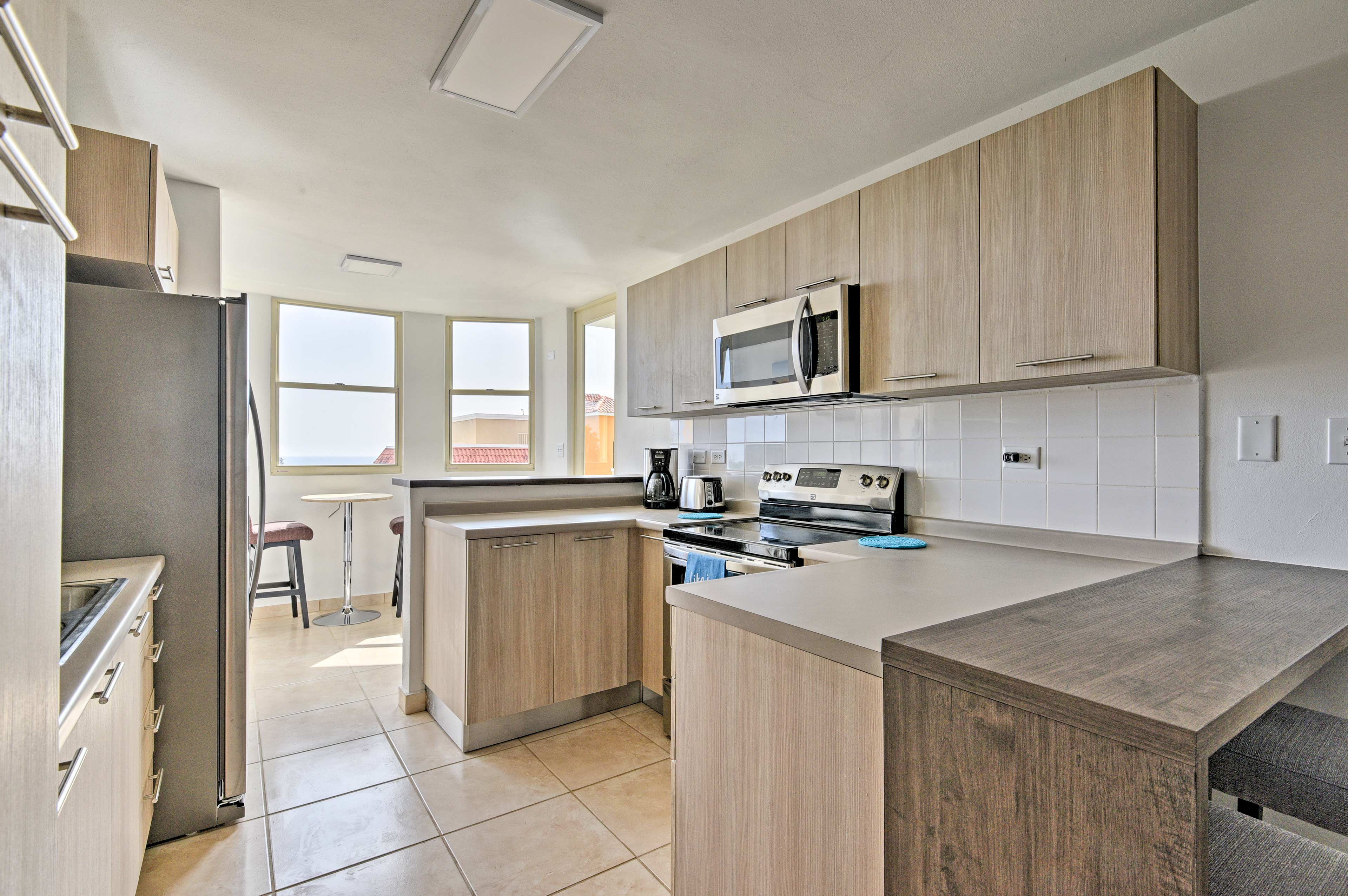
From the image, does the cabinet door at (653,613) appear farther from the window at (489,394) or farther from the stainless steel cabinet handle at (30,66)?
the window at (489,394)

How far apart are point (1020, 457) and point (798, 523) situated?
0.93 m

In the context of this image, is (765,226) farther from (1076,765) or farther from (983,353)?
(1076,765)

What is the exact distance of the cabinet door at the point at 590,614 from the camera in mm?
2623

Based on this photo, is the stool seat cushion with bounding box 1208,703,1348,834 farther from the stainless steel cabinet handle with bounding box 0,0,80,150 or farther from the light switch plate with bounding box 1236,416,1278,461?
the stainless steel cabinet handle with bounding box 0,0,80,150

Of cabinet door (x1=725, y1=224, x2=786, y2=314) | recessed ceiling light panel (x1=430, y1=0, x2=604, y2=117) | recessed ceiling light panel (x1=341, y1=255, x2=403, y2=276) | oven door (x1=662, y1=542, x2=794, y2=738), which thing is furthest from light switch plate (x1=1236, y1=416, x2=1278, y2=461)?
recessed ceiling light panel (x1=341, y1=255, x2=403, y2=276)

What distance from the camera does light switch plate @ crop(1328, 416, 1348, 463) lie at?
4.85 ft

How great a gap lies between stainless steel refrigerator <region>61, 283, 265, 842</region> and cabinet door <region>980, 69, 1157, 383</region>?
223 centimetres

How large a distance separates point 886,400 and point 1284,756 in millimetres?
1576

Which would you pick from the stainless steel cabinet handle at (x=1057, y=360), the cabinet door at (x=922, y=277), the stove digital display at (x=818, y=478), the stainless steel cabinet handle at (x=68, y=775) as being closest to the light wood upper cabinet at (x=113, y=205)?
the stainless steel cabinet handle at (x=68, y=775)

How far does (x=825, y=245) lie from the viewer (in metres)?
2.35

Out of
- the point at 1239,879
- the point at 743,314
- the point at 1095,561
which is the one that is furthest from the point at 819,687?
the point at 743,314

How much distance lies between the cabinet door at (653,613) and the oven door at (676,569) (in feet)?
0.07

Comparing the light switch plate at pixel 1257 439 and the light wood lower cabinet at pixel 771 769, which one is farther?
the light switch plate at pixel 1257 439

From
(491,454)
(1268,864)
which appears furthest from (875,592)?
(491,454)
